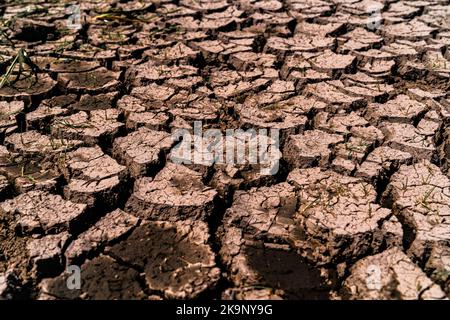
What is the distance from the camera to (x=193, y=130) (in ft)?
8.01

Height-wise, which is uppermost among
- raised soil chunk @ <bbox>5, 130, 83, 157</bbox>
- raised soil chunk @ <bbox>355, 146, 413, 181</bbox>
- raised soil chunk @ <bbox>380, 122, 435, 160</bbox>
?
raised soil chunk @ <bbox>5, 130, 83, 157</bbox>

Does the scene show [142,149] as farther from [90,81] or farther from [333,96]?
[333,96]

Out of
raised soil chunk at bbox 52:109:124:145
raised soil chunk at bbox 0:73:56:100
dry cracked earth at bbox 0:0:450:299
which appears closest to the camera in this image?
dry cracked earth at bbox 0:0:450:299

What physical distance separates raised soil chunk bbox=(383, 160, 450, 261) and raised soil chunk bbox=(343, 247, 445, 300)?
0.10m

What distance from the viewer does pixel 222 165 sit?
220 cm

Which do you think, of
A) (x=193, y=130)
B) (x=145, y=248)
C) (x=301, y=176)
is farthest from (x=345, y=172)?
(x=145, y=248)

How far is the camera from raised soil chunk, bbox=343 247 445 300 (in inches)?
64.2

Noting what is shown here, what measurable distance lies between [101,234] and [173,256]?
0.27 meters

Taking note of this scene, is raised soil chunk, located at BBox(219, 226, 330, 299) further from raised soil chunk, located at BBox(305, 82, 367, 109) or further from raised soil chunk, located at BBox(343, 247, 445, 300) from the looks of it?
raised soil chunk, located at BBox(305, 82, 367, 109)

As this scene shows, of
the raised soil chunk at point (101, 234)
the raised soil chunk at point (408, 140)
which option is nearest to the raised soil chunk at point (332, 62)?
A: the raised soil chunk at point (408, 140)

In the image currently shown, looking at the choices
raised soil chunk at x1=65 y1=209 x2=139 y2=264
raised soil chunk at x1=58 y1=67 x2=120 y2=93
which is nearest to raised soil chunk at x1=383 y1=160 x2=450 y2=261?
raised soil chunk at x1=65 y1=209 x2=139 y2=264

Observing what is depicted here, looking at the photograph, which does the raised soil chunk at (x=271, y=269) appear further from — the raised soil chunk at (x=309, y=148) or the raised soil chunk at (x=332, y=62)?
the raised soil chunk at (x=332, y=62)
